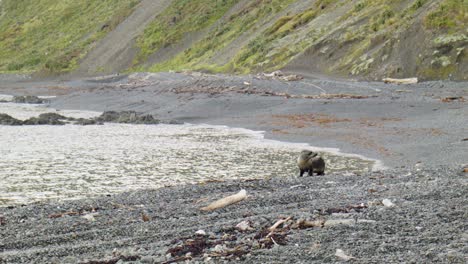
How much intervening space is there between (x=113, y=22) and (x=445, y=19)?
75578 mm

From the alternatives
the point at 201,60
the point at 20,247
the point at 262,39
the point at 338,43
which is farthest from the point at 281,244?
the point at 201,60

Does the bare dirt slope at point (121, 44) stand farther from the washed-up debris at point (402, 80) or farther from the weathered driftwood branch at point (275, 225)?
the weathered driftwood branch at point (275, 225)

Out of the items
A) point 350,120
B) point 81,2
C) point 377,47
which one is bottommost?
point 350,120

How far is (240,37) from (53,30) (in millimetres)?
59052

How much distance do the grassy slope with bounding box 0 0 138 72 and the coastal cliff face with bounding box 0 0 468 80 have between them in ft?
0.87

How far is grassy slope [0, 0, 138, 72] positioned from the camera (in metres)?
108

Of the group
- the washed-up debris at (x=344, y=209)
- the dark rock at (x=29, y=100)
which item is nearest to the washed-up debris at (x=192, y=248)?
the washed-up debris at (x=344, y=209)

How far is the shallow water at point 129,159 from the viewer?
705 inches

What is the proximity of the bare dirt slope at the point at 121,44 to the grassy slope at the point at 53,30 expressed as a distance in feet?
8.81

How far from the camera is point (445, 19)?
43969mm

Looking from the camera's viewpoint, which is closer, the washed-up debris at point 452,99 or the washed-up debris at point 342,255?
the washed-up debris at point 342,255

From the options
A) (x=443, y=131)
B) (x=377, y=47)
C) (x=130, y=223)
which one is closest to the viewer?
(x=130, y=223)

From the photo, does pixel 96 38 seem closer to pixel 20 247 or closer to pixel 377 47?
pixel 377 47

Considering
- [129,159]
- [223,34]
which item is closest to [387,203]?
[129,159]
